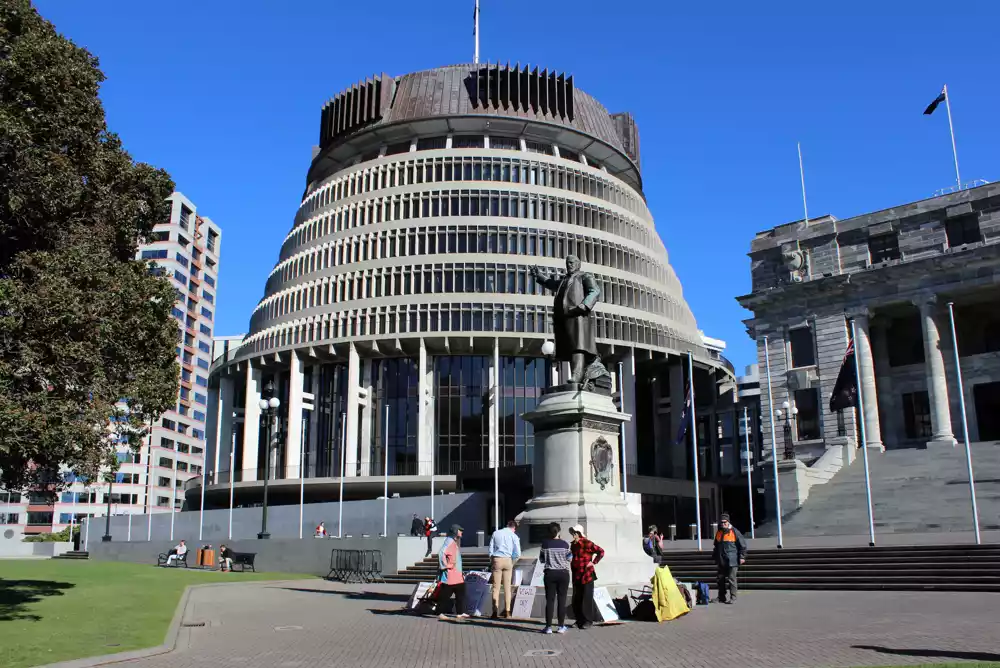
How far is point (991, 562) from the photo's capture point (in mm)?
23875

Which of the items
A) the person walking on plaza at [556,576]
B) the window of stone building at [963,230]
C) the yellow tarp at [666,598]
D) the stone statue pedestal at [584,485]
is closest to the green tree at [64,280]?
the stone statue pedestal at [584,485]

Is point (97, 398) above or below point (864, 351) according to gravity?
below

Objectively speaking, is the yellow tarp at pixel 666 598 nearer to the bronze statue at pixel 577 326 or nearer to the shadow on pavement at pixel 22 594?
the bronze statue at pixel 577 326

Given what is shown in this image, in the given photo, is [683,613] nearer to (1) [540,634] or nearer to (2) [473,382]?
(1) [540,634]

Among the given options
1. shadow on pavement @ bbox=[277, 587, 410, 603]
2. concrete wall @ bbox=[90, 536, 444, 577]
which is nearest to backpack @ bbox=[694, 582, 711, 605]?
shadow on pavement @ bbox=[277, 587, 410, 603]

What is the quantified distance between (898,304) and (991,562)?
1317 inches

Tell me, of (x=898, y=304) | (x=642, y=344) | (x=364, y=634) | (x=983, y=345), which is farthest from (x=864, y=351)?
(x=364, y=634)

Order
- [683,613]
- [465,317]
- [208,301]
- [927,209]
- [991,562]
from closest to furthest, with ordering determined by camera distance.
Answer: [683,613] < [991,562] < [927,209] < [465,317] < [208,301]

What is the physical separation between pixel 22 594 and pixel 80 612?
415cm

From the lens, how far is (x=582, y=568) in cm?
1500

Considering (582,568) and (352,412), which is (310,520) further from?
(582,568)

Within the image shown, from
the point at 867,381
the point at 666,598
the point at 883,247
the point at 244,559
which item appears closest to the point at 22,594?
the point at 666,598

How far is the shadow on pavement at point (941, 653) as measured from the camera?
11.2 m

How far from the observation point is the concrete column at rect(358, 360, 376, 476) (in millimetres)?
71750
